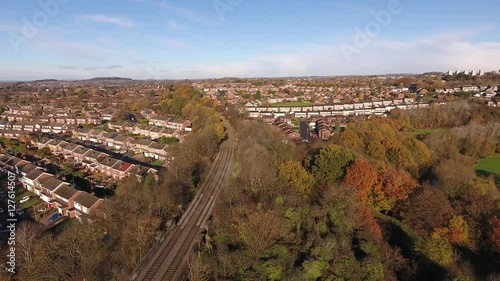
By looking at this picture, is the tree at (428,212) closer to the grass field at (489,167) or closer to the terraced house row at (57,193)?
the grass field at (489,167)

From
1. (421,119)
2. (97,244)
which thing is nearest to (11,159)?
(97,244)

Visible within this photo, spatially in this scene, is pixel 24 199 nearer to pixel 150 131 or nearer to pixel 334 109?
pixel 150 131

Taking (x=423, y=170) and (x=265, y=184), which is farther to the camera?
(x=423, y=170)

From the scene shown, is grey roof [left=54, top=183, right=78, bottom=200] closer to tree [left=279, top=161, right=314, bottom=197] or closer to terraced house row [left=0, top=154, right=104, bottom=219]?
terraced house row [left=0, top=154, right=104, bottom=219]

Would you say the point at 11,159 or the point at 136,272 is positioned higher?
the point at 136,272

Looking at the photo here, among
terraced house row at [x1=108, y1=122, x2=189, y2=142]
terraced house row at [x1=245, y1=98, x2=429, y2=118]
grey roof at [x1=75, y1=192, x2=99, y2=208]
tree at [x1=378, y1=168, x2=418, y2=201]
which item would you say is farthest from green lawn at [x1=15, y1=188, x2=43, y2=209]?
terraced house row at [x1=245, y1=98, x2=429, y2=118]

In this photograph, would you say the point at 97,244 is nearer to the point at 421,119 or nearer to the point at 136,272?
the point at 136,272

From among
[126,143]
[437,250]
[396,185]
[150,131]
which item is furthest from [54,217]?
[150,131]
